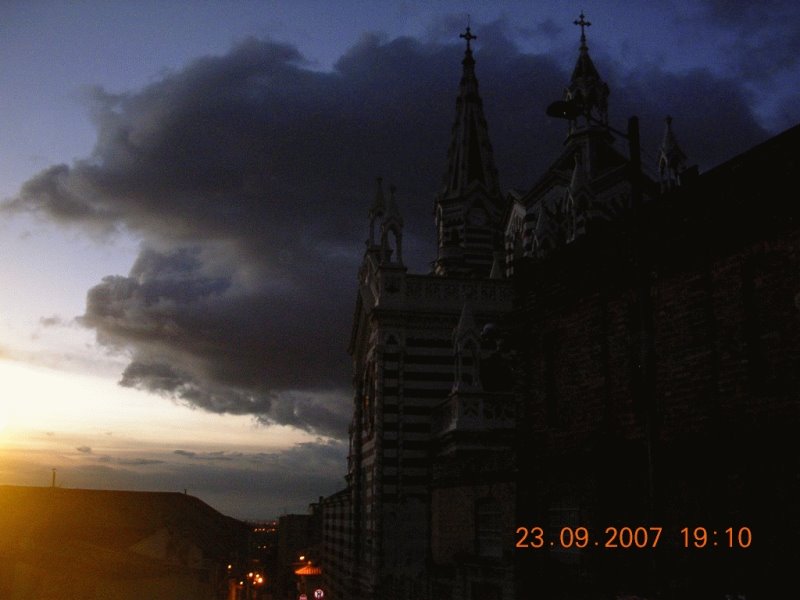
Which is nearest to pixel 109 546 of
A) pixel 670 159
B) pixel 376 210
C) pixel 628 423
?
pixel 376 210

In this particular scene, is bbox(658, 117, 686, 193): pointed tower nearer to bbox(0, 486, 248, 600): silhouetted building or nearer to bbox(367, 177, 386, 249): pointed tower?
bbox(367, 177, 386, 249): pointed tower

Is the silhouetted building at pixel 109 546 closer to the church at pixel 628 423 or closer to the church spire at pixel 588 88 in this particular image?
the church at pixel 628 423

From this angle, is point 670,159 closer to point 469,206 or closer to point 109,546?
point 469,206

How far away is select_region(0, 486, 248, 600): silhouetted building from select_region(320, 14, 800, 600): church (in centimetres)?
2508

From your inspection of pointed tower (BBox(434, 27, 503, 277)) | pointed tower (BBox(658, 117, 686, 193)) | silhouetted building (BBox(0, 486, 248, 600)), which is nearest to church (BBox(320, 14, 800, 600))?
pointed tower (BBox(658, 117, 686, 193))

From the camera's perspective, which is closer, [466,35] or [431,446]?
[431,446]

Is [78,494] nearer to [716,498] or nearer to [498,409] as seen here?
[498,409]

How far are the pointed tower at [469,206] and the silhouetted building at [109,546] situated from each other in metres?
27.6

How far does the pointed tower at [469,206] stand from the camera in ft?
143

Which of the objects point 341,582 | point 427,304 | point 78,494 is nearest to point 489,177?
point 427,304

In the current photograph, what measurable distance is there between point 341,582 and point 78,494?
52382 millimetres

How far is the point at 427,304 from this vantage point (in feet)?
111

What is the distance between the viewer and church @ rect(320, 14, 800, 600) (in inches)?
523

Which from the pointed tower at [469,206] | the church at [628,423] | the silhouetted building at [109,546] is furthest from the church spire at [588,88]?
the silhouetted building at [109,546]
